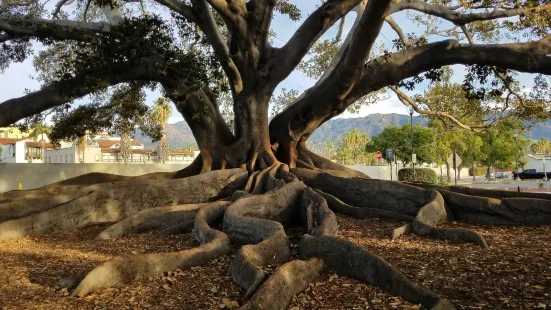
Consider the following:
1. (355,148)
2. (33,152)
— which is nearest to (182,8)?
(33,152)

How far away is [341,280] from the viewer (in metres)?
4.65

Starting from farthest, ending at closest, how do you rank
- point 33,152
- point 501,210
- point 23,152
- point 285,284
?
1. point 23,152
2. point 33,152
3. point 501,210
4. point 285,284

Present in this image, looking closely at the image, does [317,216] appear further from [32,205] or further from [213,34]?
[32,205]

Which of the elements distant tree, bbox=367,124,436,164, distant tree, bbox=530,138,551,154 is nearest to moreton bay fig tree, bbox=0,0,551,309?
distant tree, bbox=367,124,436,164

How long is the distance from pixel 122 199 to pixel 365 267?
594cm

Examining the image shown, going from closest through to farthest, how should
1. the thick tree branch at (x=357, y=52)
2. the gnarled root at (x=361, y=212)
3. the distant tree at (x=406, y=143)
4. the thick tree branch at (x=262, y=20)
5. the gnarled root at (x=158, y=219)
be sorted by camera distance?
the thick tree branch at (x=357, y=52), the gnarled root at (x=158, y=219), the gnarled root at (x=361, y=212), the thick tree branch at (x=262, y=20), the distant tree at (x=406, y=143)

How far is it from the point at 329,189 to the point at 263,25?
12.9 ft

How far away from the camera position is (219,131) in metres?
11.3

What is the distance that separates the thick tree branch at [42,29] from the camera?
9336 mm

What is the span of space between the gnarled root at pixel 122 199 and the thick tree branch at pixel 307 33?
2530mm

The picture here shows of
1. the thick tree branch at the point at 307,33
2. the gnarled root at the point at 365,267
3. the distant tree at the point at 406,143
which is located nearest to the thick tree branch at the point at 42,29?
the thick tree branch at the point at 307,33

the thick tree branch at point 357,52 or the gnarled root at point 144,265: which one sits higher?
the thick tree branch at point 357,52

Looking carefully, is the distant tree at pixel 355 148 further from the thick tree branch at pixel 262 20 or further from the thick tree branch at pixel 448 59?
the thick tree branch at pixel 262 20

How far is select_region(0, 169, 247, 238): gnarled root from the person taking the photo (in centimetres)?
814
